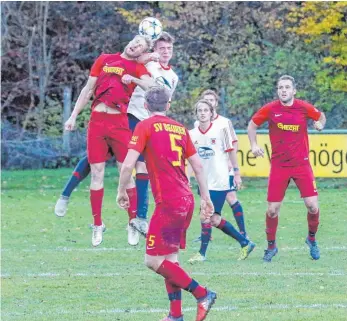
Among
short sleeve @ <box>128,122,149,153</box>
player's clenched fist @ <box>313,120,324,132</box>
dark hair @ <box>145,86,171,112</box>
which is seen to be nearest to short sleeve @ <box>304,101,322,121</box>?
player's clenched fist @ <box>313,120,324,132</box>

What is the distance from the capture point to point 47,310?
1020 cm

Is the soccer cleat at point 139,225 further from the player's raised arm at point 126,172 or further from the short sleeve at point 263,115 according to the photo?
the player's raised arm at point 126,172

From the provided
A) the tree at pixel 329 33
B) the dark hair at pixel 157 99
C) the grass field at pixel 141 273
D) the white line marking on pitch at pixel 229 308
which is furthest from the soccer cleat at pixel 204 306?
the tree at pixel 329 33

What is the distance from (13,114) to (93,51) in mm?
3207

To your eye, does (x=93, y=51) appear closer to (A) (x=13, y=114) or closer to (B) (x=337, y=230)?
(A) (x=13, y=114)

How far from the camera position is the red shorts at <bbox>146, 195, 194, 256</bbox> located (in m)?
9.21

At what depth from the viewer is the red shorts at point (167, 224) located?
363 inches

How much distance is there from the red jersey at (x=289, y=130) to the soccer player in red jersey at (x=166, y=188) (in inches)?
166

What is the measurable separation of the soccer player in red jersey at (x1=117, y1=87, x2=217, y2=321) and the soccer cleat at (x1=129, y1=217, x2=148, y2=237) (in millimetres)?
3161

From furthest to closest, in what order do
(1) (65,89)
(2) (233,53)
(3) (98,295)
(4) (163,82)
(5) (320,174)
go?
(1) (65,89)
(2) (233,53)
(5) (320,174)
(4) (163,82)
(3) (98,295)

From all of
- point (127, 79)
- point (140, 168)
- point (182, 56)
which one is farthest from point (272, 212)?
point (182, 56)

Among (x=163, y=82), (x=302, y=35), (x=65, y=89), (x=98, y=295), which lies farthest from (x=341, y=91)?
(x=98, y=295)

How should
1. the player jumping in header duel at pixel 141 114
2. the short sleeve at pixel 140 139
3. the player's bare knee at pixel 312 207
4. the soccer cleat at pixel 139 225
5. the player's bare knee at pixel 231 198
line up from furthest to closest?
1. the player's bare knee at pixel 231 198
2. the player's bare knee at pixel 312 207
3. the player jumping in header duel at pixel 141 114
4. the soccer cleat at pixel 139 225
5. the short sleeve at pixel 140 139

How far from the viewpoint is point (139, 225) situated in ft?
41.1
